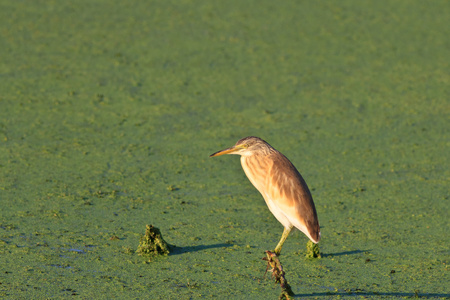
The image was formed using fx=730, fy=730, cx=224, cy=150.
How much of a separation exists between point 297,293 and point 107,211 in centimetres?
103

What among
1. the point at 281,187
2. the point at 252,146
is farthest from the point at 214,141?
the point at 281,187

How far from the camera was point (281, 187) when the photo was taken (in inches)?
101

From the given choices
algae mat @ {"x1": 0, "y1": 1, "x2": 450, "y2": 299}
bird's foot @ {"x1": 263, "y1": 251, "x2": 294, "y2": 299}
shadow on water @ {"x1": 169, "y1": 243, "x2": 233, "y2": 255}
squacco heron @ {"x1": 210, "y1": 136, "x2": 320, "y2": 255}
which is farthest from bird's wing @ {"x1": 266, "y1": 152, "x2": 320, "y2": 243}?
shadow on water @ {"x1": 169, "y1": 243, "x2": 233, "y2": 255}

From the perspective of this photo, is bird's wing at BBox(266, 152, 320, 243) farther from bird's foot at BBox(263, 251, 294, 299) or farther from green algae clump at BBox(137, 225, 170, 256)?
green algae clump at BBox(137, 225, 170, 256)

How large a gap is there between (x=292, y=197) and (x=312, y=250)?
47cm

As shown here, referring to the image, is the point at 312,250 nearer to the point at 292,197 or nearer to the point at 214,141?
the point at 292,197

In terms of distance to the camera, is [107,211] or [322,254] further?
[107,211]

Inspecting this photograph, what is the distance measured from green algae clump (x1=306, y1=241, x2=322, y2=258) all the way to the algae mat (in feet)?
0.12

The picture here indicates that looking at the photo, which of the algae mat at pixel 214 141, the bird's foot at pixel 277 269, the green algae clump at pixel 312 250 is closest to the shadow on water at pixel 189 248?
the algae mat at pixel 214 141

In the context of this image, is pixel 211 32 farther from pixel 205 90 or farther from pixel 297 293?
pixel 297 293

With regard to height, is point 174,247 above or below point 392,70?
below

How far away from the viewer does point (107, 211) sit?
3.27 m

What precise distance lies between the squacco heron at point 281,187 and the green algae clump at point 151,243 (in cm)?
46

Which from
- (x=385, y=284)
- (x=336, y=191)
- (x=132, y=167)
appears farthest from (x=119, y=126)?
(x=385, y=284)
